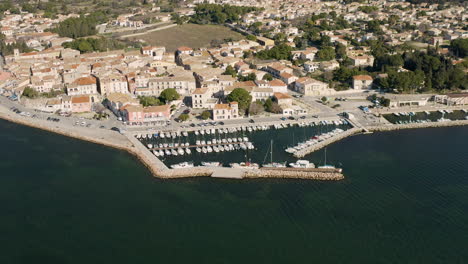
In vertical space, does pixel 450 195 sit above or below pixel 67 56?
below

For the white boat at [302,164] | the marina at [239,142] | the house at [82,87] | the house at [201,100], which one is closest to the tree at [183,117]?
the marina at [239,142]

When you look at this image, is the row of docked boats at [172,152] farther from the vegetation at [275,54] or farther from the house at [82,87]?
the vegetation at [275,54]

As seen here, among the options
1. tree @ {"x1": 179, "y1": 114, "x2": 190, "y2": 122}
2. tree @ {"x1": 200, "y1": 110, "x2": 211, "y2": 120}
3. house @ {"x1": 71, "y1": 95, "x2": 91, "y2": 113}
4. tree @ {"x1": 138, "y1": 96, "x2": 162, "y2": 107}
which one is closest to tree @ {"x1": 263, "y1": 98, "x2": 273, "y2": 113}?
tree @ {"x1": 200, "y1": 110, "x2": 211, "y2": 120}

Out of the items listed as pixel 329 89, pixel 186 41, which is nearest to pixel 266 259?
pixel 329 89

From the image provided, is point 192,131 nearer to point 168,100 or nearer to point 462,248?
point 168,100

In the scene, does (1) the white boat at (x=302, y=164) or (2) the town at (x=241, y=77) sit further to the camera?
(2) the town at (x=241, y=77)

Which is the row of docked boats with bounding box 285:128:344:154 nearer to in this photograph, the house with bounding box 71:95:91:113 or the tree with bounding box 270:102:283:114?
the tree with bounding box 270:102:283:114
